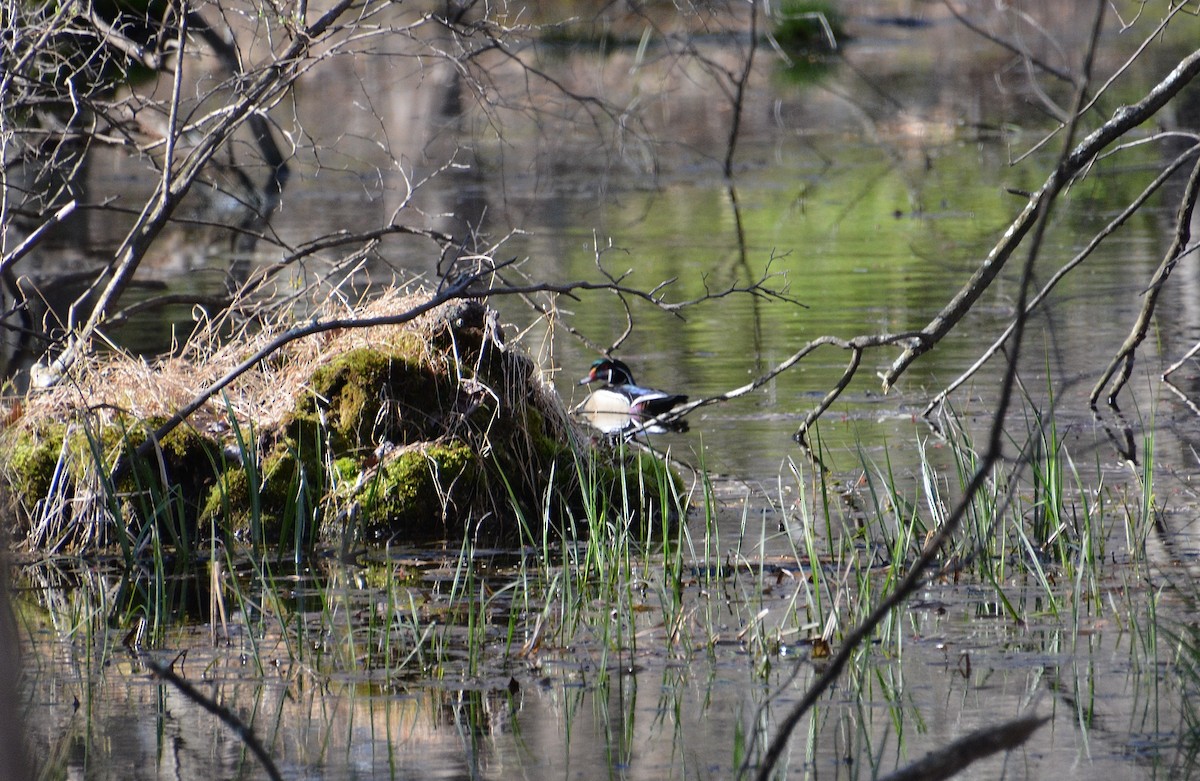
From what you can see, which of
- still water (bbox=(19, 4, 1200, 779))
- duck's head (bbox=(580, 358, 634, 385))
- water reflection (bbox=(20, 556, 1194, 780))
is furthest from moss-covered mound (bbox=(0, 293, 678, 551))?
duck's head (bbox=(580, 358, 634, 385))

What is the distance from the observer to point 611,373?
1104 centimetres

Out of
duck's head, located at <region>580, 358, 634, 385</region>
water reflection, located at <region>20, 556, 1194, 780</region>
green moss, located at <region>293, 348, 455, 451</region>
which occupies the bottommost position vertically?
water reflection, located at <region>20, 556, 1194, 780</region>

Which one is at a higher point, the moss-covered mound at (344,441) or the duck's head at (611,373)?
the duck's head at (611,373)

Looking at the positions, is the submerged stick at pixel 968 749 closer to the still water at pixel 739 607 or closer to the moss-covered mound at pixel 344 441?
the still water at pixel 739 607

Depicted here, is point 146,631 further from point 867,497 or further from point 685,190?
point 685,190

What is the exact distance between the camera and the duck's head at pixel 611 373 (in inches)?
433

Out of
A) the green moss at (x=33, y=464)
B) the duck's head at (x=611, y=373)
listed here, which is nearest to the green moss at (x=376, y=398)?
the green moss at (x=33, y=464)

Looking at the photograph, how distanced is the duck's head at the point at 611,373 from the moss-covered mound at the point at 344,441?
2.06 meters

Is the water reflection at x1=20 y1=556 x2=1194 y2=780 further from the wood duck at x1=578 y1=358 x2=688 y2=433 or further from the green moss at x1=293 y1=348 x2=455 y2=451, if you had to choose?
the wood duck at x1=578 y1=358 x2=688 y2=433

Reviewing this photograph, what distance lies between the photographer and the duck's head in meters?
A: 11.0

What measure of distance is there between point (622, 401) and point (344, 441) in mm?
2684

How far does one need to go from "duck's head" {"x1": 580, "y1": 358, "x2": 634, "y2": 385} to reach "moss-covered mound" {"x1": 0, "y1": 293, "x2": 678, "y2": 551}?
6.77 feet

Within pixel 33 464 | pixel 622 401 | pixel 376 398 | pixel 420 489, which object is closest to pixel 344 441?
pixel 376 398

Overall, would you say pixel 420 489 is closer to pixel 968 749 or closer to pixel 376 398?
pixel 376 398
